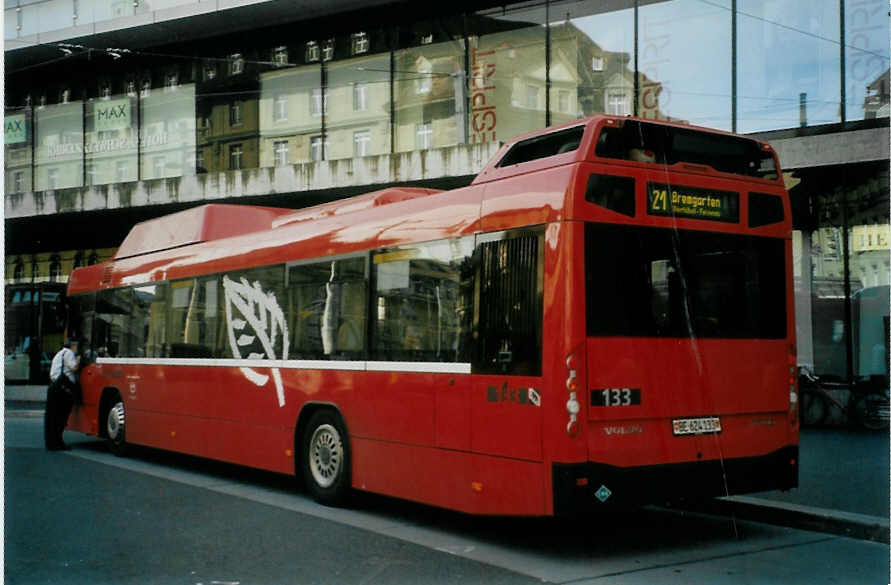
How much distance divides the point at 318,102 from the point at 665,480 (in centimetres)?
1669

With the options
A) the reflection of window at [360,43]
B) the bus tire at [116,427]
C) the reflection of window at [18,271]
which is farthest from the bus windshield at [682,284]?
the reflection of window at [18,271]

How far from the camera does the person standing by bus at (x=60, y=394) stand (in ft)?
49.9

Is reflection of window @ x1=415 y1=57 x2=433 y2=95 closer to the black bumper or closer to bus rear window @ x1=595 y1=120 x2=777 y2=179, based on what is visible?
bus rear window @ x1=595 y1=120 x2=777 y2=179

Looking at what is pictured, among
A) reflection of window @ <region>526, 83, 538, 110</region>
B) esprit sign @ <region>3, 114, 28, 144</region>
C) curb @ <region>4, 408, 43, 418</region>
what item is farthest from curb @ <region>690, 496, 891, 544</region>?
esprit sign @ <region>3, 114, 28, 144</region>

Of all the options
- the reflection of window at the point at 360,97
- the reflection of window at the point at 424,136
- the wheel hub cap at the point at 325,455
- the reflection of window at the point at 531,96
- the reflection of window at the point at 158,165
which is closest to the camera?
the wheel hub cap at the point at 325,455

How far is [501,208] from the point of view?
7.66m

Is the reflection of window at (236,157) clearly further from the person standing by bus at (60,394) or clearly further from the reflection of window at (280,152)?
the person standing by bus at (60,394)

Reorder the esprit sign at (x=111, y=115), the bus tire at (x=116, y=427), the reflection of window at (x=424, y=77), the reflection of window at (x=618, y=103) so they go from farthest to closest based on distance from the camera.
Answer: the esprit sign at (x=111, y=115)
the reflection of window at (x=424, y=77)
the reflection of window at (x=618, y=103)
the bus tire at (x=116, y=427)

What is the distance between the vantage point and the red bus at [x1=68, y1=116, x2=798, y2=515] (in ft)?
23.0

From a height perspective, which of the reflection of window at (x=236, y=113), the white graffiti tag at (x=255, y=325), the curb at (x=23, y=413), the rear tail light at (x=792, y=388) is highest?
the reflection of window at (x=236, y=113)

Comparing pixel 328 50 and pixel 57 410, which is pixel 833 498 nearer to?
pixel 57 410

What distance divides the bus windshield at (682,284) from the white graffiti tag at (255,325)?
175 inches

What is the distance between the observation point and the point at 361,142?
21547 mm

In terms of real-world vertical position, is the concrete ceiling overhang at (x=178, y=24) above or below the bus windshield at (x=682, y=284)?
above
